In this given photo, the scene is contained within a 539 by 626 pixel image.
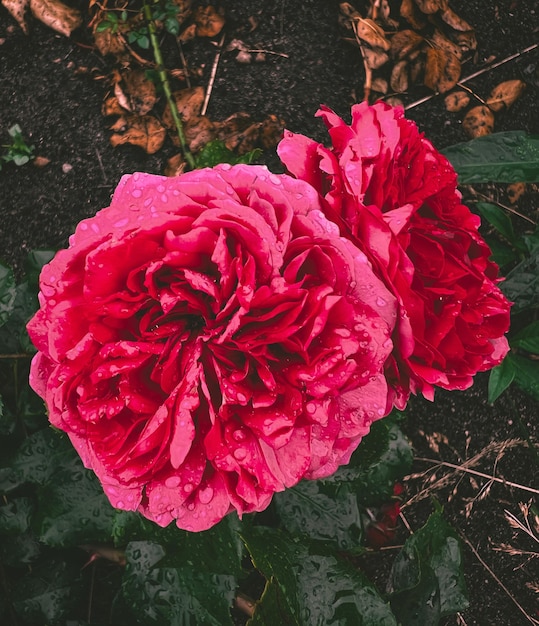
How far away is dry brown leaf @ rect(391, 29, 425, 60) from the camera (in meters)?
1.52

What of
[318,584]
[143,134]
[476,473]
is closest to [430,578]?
[318,584]

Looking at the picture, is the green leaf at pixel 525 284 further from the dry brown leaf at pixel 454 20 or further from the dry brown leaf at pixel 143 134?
the dry brown leaf at pixel 143 134

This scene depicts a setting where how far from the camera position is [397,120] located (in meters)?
0.67

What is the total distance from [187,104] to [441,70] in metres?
0.64

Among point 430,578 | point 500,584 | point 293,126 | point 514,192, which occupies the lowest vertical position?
point 500,584

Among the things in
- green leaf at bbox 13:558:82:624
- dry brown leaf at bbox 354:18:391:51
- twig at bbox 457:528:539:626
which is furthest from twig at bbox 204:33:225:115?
twig at bbox 457:528:539:626

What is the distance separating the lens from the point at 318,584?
0.68 meters

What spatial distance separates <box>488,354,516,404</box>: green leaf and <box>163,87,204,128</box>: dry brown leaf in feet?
2.99

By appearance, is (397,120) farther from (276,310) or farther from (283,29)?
(283,29)

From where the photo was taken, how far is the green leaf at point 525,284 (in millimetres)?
1182

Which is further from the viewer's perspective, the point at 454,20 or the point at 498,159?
the point at 454,20

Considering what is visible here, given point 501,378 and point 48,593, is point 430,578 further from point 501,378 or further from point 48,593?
point 48,593

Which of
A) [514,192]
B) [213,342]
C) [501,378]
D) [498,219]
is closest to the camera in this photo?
[213,342]

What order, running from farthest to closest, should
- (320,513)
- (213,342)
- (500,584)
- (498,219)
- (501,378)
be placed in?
(500,584) → (498,219) → (501,378) → (320,513) → (213,342)
